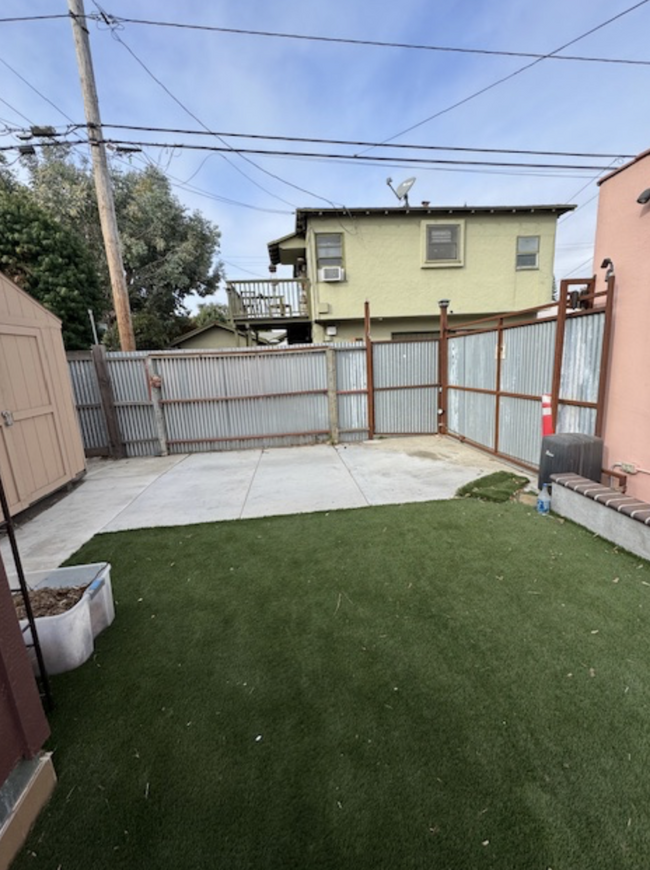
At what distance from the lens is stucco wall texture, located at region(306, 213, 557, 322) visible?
10.3m

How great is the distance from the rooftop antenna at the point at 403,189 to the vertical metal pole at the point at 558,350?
764cm

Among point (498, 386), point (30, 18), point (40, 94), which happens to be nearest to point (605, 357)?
point (498, 386)

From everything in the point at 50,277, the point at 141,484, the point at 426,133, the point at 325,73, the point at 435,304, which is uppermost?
the point at 325,73

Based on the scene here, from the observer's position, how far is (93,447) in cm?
754

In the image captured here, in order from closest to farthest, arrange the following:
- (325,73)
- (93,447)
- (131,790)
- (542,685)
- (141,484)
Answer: (131,790) < (542,685) < (141,484) < (325,73) < (93,447)

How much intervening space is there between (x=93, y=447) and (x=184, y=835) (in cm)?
759

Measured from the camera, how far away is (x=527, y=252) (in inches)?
428

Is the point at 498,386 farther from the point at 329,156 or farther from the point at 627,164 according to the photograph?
the point at 329,156

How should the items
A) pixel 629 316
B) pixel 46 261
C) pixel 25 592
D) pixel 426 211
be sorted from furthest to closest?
pixel 46 261, pixel 426 211, pixel 629 316, pixel 25 592

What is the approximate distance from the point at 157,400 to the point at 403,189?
842 cm

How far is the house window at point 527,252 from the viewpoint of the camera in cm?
1079

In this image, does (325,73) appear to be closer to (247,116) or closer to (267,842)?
(247,116)

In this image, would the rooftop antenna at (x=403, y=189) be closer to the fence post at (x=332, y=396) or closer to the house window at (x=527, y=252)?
the house window at (x=527, y=252)

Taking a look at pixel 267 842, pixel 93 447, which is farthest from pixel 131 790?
pixel 93 447
